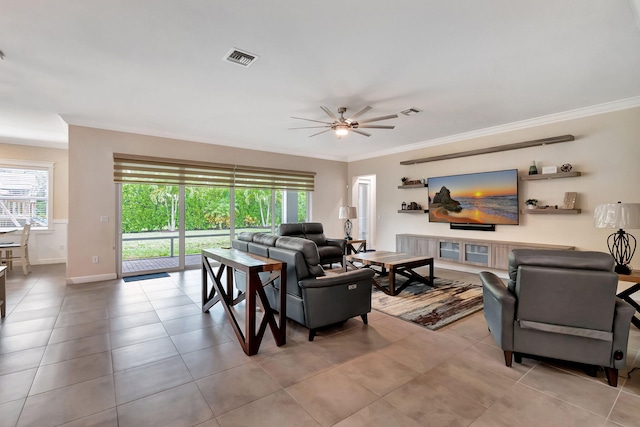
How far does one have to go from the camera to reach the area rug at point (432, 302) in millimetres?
3512

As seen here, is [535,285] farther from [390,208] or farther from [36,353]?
[390,208]

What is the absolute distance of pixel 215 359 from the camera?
2.55 metres

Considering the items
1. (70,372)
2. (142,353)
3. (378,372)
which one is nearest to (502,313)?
(378,372)

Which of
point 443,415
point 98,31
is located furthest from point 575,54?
point 98,31

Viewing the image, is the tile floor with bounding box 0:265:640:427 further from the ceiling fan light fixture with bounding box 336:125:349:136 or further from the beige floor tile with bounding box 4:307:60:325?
the ceiling fan light fixture with bounding box 336:125:349:136

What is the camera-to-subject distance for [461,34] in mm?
2584

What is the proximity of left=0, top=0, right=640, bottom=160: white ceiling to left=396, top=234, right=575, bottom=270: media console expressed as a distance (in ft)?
6.96

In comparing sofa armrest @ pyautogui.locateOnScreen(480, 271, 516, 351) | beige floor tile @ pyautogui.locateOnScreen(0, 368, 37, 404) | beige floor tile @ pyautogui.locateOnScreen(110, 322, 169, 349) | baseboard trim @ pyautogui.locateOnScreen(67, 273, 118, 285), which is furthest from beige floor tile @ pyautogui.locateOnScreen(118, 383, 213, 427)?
baseboard trim @ pyautogui.locateOnScreen(67, 273, 118, 285)

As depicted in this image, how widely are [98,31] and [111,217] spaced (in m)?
3.72

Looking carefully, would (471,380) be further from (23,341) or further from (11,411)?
(23,341)

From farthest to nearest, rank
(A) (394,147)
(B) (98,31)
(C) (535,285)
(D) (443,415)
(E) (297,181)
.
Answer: (E) (297,181) → (A) (394,147) → (B) (98,31) → (C) (535,285) → (D) (443,415)

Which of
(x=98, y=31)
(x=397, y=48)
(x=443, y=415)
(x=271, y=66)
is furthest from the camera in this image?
(x=271, y=66)

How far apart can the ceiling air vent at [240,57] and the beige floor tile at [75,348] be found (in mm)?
3001

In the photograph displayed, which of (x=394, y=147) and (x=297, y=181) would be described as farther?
(x=297, y=181)
